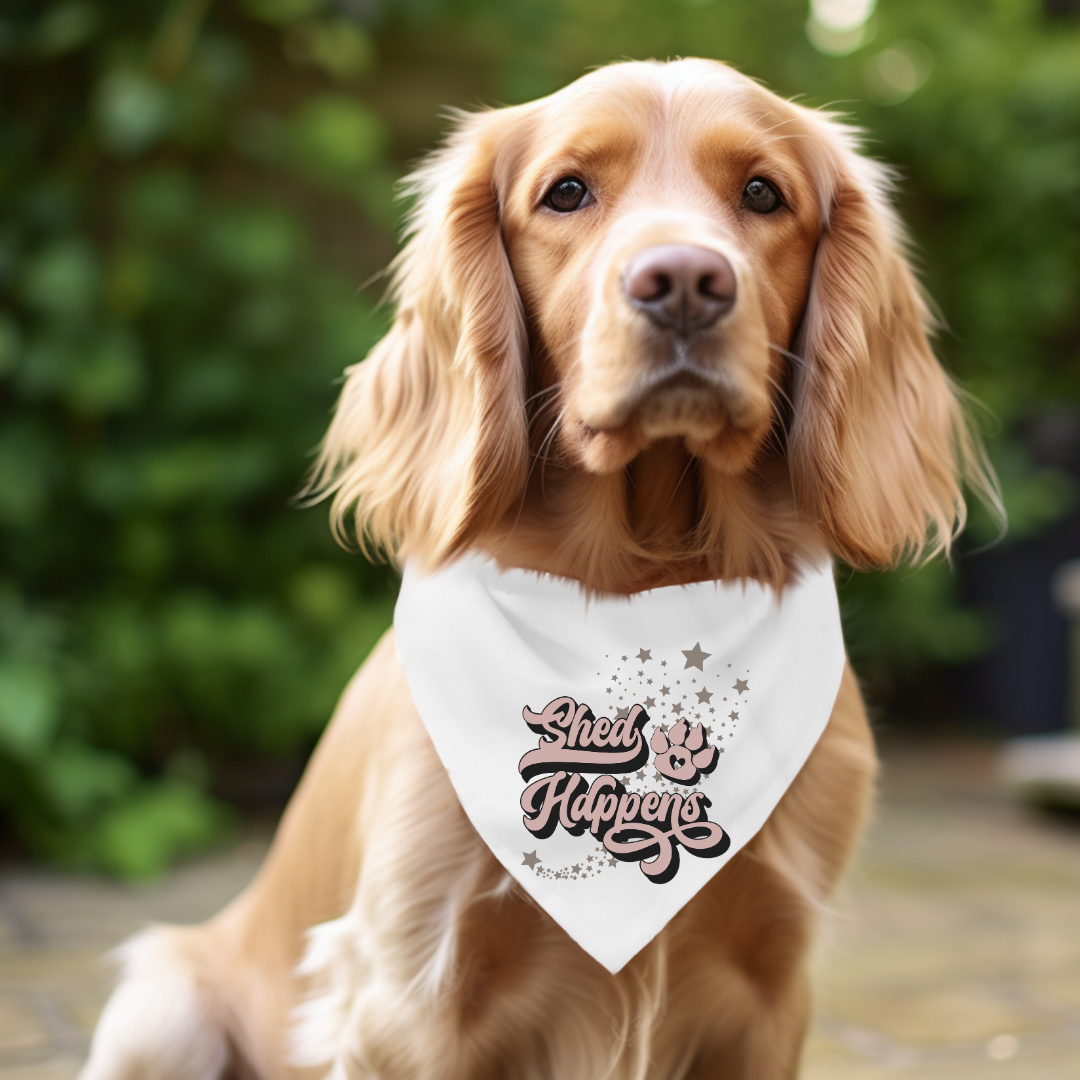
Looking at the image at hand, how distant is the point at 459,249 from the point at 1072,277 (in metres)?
4.97

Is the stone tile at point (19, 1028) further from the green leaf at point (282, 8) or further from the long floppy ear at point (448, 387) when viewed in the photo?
the green leaf at point (282, 8)

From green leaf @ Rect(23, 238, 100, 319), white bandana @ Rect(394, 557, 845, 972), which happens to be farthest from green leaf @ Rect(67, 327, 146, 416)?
white bandana @ Rect(394, 557, 845, 972)

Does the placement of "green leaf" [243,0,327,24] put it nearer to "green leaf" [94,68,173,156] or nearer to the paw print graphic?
"green leaf" [94,68,173,156]

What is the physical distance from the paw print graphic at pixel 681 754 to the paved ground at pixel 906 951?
0.29m

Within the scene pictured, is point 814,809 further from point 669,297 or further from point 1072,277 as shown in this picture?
point 1072,277

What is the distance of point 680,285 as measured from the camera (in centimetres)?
147

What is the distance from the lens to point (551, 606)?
1.82 m

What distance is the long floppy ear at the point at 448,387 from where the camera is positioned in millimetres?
1750

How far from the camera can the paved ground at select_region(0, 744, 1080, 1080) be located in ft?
8.09

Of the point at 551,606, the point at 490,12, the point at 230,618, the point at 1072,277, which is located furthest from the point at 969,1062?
the point at 1072,277

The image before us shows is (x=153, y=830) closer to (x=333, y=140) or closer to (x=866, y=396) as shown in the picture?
(x=333, y=140)

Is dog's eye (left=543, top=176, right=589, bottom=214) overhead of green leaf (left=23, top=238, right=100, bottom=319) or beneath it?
overhead

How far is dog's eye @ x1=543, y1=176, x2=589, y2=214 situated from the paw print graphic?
0.74 m

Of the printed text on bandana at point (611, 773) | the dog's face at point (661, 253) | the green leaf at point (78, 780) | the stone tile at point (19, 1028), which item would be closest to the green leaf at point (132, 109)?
the green leaf at point (78, 780)
